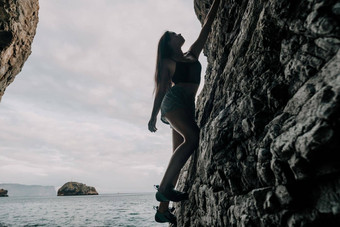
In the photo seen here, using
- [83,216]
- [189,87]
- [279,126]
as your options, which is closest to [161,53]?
[189,87]

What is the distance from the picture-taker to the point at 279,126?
1.68 meters

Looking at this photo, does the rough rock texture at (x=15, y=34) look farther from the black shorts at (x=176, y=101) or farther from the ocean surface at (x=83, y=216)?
the black shorts at (x=176, y=101)

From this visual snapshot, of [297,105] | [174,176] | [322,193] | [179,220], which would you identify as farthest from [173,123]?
[322,193]

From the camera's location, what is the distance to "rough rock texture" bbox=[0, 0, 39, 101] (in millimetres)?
15008

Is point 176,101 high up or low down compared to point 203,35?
down

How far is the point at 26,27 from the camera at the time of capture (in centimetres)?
1811

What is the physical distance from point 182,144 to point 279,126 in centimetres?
204

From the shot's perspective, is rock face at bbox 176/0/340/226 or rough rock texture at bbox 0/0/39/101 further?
rough rock texture at bbox 0/0/39/101

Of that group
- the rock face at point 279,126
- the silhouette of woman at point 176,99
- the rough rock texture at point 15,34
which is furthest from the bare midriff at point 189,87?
the rough rock texture at point 15,34

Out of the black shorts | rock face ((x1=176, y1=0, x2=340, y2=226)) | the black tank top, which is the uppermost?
the black tank top

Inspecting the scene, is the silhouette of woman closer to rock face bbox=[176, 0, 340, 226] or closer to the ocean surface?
rock face bbox=[176, 0, 340, 226]

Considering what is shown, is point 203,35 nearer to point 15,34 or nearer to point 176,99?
point 176,99

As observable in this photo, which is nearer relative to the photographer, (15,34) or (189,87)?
(189,87)

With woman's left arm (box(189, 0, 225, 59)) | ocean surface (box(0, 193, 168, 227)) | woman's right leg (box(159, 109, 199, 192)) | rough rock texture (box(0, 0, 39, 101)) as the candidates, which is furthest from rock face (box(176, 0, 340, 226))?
rough rock texture (box(0, 0, 39, 101))
